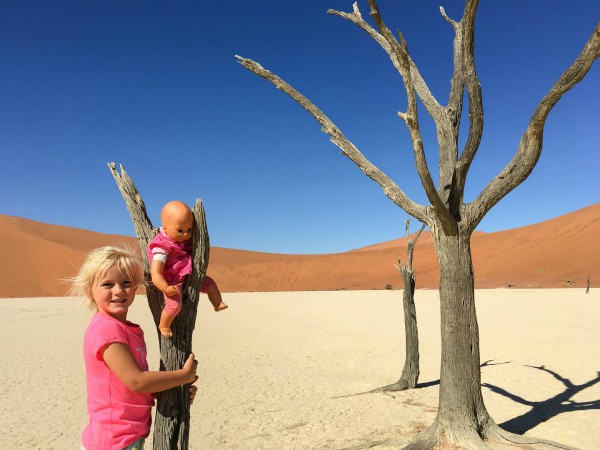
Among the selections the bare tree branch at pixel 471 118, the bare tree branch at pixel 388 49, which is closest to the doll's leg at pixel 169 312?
the bare tree branch at pixel 471 118

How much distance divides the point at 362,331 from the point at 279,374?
667 cm

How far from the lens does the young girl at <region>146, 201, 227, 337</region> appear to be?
2.62m

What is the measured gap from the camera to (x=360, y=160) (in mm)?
5422

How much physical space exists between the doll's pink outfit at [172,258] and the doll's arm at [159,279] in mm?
35

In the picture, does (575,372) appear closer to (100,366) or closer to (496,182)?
(496,182)

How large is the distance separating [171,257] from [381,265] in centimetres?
5708

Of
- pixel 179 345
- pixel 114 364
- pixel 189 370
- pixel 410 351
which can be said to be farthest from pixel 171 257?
pixel 410 351

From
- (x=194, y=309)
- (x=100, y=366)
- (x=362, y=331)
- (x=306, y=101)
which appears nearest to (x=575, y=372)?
(x=362, y=331)

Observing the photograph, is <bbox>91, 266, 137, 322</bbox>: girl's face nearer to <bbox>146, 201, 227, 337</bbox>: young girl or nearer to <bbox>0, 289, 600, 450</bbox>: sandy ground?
<bbox>0, 289, 600, 450</bbox>: sandy ground

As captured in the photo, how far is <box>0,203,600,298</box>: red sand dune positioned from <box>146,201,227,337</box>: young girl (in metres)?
38.7

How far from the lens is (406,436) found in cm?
600

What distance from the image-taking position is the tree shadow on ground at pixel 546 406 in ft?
21.2

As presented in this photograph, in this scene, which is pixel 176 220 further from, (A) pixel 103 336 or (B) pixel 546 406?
(B) pixel 546 406

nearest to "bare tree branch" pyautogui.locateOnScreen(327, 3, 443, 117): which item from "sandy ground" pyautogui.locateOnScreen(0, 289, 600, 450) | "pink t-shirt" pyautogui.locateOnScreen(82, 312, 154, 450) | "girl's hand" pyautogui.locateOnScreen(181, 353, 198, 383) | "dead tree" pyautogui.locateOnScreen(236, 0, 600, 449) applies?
"dead tree" pyautogui.locateOnScreen(236, 0, 600, 449)
